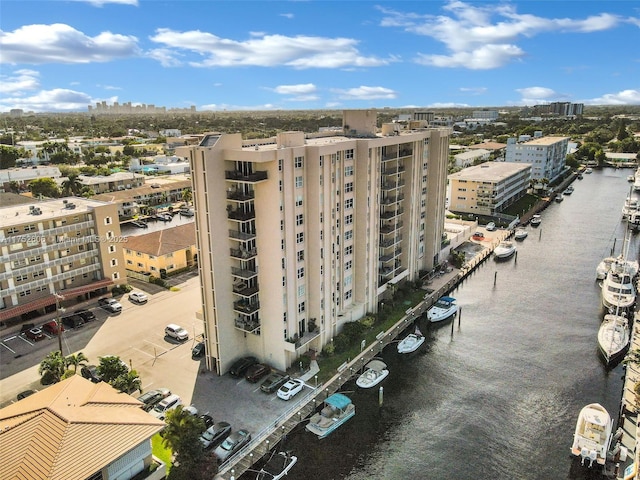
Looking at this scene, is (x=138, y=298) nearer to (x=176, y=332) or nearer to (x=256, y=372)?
(x=176, y=332)

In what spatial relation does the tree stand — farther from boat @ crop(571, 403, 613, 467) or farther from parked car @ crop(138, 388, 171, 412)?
boat @ crop(571, 403, 613, 467)

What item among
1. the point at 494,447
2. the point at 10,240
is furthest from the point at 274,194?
the point at 10,240

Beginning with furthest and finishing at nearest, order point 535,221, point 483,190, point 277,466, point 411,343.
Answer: point 483,190 → point 535,221 → point 411,343 → point 277,466

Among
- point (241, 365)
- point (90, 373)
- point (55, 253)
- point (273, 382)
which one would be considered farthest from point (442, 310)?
point (55, 253)

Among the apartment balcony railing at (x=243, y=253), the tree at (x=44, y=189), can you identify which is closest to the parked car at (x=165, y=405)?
the apartment balcony railing at (x=243, y=253)

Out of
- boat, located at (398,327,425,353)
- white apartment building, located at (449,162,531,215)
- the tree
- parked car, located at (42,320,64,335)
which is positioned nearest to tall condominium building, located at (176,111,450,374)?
boat, located at (398,327,425,353)

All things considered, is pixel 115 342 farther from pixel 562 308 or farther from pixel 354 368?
pixel 562 308
